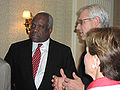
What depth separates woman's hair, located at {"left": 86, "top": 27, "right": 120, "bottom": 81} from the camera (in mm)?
1377

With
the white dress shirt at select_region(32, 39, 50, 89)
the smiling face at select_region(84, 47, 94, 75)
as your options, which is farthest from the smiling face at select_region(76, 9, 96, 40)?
the smiling face at select_region(84, 47, 94, 75)

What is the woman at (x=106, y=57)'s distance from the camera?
1.38 m

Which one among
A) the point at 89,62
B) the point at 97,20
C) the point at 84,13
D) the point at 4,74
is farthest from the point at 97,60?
the point at 84,13

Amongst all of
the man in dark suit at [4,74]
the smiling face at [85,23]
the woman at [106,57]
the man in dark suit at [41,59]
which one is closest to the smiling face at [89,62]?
the woman at [106,57]

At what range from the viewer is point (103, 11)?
108 inches

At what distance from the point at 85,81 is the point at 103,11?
1.05 meters

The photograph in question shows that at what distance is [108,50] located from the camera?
4.53ft

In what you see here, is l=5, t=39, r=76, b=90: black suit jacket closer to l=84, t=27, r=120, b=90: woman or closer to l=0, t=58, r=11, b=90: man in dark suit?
l=0, t=58, r=11, b=90: man in dark suit

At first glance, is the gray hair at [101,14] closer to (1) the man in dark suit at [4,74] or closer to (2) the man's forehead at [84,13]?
(2) the man's forehead at [84,13]

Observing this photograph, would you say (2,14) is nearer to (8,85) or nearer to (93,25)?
(93,25)

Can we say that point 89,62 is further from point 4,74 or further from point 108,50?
point 4,74

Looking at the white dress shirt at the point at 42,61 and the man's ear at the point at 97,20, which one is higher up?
the man's ear at the point at 97,20

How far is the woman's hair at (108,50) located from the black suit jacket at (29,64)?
1.48m

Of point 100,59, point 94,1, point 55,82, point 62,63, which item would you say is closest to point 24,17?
point 94,1
